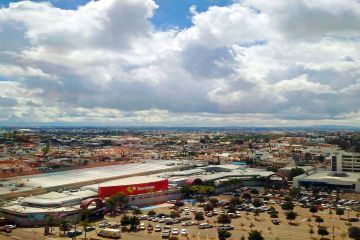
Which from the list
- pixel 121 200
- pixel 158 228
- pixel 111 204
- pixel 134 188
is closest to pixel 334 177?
pixel 134 188

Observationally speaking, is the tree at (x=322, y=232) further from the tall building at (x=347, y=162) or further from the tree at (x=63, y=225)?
the tall building at (x=347, y=162)

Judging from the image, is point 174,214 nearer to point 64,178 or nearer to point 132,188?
point 132,188

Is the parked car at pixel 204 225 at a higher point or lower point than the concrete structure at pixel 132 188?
lower

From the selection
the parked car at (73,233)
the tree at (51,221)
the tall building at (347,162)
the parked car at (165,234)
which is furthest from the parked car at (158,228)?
the tall building at (347,162)

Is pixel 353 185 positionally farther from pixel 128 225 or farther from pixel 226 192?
pixel 128 225

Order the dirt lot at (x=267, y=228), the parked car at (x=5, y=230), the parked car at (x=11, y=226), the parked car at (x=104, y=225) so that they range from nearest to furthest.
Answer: the dirt lot at (x=267, y=228) < the parked car at (x=5, y=230) < the parked car at (x=11, y=226) < the parked car at (x=104, y=225)
